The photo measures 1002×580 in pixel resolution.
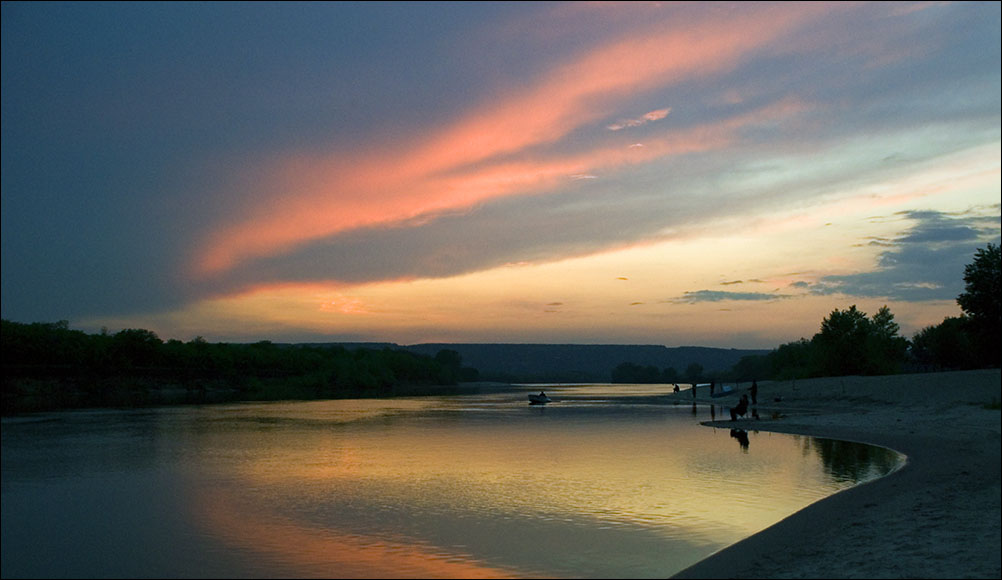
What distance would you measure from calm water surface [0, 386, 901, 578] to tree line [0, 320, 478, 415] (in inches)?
1582

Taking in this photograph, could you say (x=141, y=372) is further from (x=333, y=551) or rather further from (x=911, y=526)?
(x=911, y=526)

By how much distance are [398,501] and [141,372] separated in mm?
104767

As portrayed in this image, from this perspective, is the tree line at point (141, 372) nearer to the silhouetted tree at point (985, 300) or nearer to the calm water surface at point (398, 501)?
the calm water surface at point (398, 501)

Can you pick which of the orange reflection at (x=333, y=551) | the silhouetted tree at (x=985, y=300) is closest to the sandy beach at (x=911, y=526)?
the silhouetted tree at (x=985, y=300)

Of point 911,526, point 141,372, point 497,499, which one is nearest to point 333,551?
point 497,499

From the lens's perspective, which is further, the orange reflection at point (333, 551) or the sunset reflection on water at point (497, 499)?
the sunset reflection on water at point (497, 499)

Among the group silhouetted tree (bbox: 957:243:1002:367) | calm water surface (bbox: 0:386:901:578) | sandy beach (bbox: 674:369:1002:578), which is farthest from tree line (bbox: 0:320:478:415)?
silhouetted tree (bbox: 957:243:1002:367)

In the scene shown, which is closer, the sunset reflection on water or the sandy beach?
the sandy beach

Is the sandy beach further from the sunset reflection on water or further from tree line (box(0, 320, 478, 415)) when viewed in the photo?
tree line (box(0, 320, 478, 415))

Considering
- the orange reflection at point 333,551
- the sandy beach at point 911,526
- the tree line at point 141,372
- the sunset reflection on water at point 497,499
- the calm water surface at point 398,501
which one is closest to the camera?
the sandy beach at point 911,526

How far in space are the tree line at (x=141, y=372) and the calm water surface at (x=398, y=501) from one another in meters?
40.2

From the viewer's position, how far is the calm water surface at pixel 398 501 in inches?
530

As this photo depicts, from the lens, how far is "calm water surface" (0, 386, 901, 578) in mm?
13461

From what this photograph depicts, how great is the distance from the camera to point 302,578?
40.1 ft
